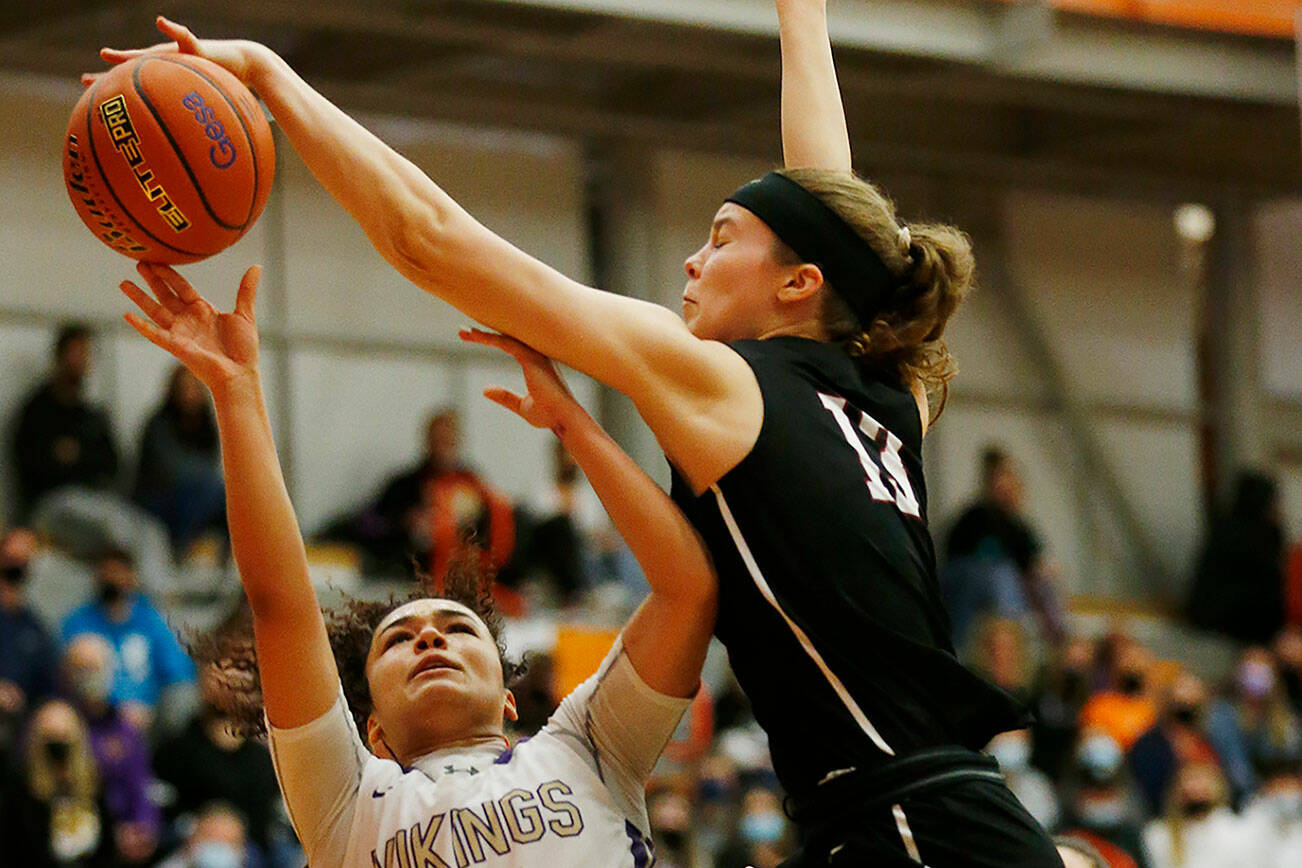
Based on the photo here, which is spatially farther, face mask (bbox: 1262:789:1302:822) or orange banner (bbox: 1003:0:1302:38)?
orange banner (bbox: 1003:0:1302:38)

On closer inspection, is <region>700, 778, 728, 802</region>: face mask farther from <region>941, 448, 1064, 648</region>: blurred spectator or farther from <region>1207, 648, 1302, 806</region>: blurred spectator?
<region>1207, 648, 1302, 806</region>: blurred spectator

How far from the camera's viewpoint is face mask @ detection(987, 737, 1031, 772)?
36.2 feet

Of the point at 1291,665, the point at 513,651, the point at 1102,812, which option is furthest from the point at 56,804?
the point at 1291,665

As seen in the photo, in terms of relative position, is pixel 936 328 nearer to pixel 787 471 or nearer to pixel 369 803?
pixel 787 471

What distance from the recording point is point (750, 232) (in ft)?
11.5

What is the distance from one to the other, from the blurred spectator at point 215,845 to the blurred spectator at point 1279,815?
557cm

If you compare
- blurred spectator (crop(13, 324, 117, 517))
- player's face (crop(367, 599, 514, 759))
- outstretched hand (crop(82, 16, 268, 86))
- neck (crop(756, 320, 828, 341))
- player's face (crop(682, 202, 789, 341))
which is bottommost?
blurred spectator (crop(13, 324, 117, 517))

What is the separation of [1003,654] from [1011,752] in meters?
1.06

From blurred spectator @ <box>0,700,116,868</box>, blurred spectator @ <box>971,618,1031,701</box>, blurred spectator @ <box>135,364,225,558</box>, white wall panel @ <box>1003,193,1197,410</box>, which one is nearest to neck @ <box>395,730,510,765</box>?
blurred spectator @ <box>0,700,116,868</box>

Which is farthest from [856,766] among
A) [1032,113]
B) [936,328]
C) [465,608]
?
[1032,113]

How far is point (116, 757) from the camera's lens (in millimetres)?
9062

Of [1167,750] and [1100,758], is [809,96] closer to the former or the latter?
[1100,758]

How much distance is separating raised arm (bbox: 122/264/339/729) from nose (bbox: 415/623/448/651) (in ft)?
0.90

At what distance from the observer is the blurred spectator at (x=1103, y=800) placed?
33.6 ft
